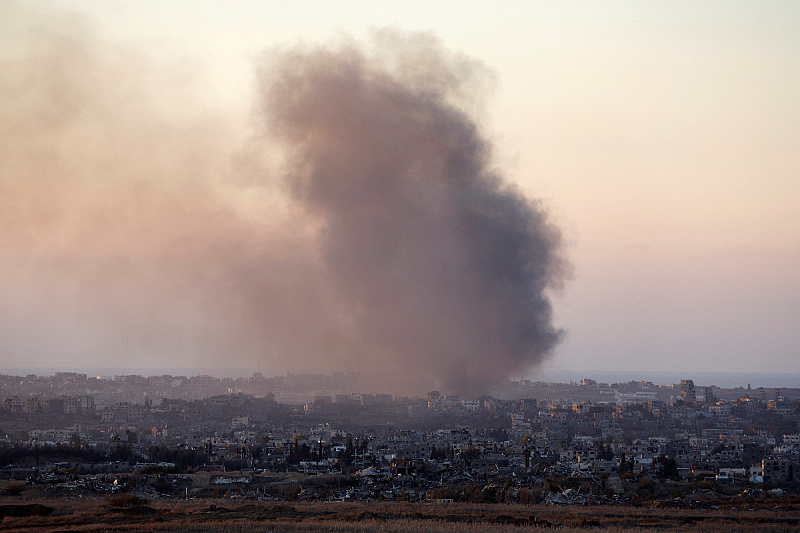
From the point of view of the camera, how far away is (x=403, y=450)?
5081 centimetres

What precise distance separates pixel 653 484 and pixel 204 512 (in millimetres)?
19445

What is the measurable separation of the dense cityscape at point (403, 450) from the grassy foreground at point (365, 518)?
14.0ft

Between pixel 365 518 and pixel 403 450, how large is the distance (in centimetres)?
2977

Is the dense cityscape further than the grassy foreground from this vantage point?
Yes

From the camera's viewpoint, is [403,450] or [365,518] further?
[403,450]

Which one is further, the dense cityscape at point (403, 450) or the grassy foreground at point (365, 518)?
the dense cityscape at point (403, 450)

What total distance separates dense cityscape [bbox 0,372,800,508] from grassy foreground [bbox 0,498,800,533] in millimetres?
4252

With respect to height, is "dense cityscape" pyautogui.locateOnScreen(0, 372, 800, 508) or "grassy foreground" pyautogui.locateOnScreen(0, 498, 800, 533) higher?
"grassy foreground" pyautogui.locateOnScreen(0, 498, 800, 533)

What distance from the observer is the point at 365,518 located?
21438 millimetres

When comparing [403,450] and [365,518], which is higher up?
[365,518]

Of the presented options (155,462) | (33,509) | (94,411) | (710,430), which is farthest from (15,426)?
(710,430)

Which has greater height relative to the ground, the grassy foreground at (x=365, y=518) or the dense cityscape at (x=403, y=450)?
the grassy foreground at (x=365, y=518)

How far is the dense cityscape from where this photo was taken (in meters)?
32.6

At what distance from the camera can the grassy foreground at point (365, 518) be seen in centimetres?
1930
